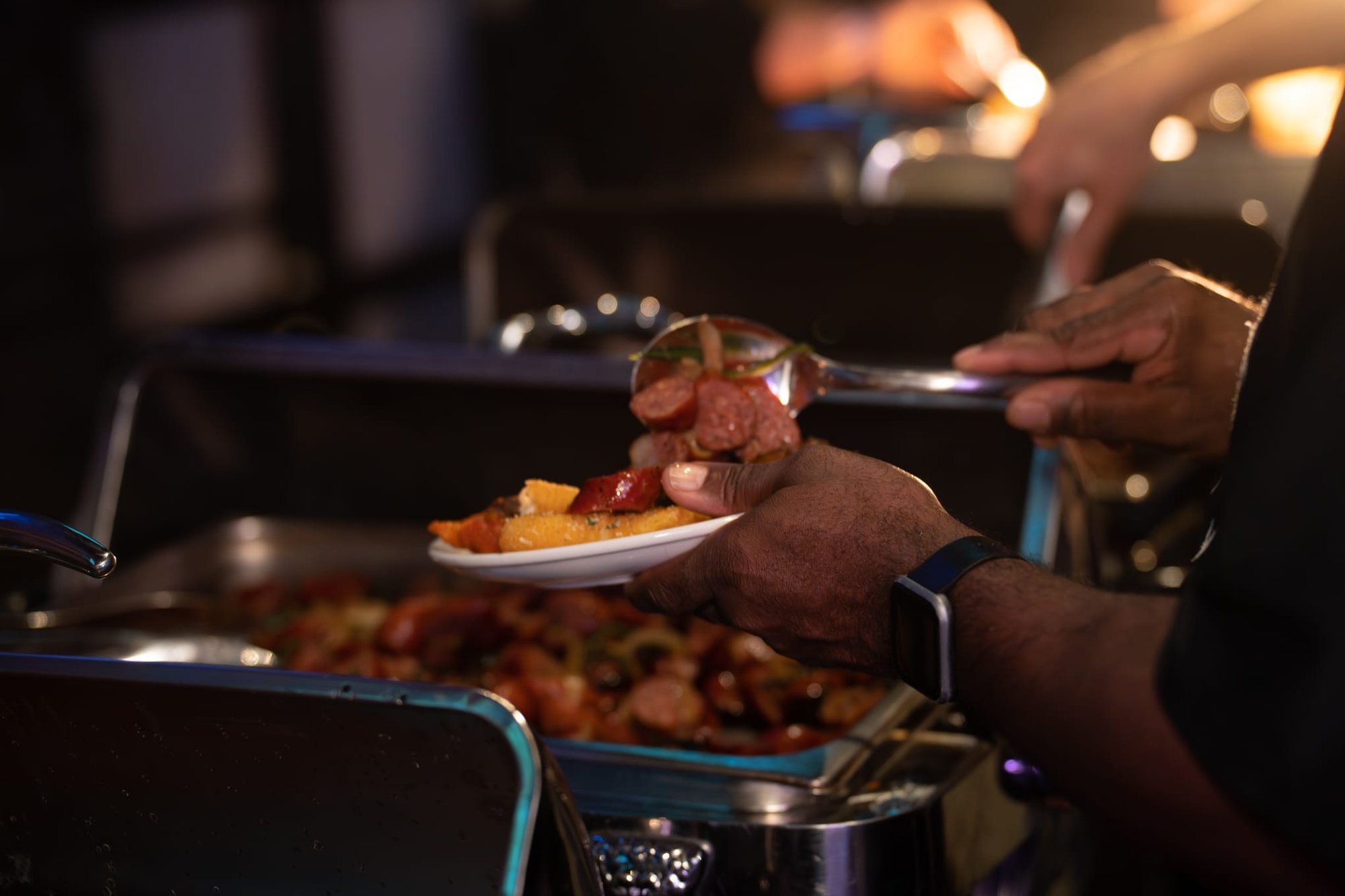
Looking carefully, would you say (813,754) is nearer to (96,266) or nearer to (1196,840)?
(1196,840)

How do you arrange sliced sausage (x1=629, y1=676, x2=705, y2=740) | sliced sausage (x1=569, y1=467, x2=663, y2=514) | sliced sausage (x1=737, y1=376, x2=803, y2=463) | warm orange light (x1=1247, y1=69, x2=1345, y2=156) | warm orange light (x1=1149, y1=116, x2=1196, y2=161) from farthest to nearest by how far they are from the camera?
warm orange light (x1=1247, y1=69, x2=1345, y2=156)
warm orange light (x1=1149, y1=116, x2=1196, y2=161)
sliced sausage (x1=629, y1=676, x2=705, y2=740)
sliced sausage (x1=737, y1=376, x2=803, y2=463)
sliced sausage (x1=569, y1=467, x2=663, y2=514)

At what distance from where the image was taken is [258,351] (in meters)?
1.57

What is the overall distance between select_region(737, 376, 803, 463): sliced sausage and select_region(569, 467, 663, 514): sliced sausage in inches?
4.7

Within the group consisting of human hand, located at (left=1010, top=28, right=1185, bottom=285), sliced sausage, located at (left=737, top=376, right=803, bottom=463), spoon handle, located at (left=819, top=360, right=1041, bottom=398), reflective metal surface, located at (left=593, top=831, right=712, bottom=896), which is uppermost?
human hand, located at (left=1010, top=28, right=1185, bottom=285)

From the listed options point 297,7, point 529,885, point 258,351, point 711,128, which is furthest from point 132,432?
point 711,128

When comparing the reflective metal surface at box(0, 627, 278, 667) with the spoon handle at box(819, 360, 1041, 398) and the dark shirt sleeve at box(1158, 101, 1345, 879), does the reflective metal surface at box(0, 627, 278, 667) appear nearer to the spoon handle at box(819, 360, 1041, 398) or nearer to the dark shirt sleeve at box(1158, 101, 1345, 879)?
the spoon handle at box(819, 360, 1041, 398)

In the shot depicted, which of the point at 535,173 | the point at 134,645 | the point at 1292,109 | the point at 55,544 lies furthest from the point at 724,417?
the point at 535,173

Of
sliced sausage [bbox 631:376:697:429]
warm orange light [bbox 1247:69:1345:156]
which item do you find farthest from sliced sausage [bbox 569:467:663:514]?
warm orange light [bbox 1247:69:1345:156]

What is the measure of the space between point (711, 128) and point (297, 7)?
5.75 ft

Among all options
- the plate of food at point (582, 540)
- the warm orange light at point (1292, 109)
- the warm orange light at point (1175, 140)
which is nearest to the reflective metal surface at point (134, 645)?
the plate of food at point (582, 540)

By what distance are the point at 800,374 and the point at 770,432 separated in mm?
131

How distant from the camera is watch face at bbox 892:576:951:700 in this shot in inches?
29.4

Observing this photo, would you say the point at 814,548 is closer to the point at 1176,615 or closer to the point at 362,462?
the point at 1176,615

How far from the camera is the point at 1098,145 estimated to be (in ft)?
5.44
